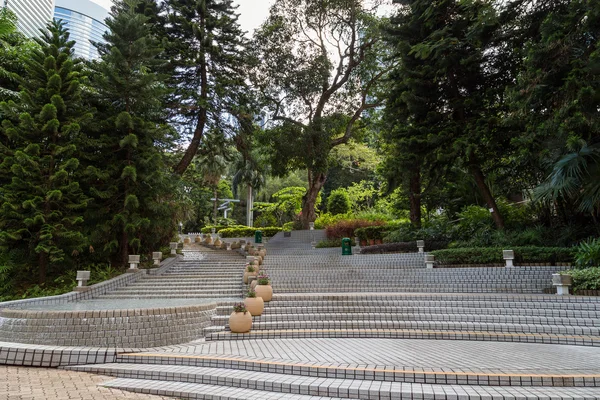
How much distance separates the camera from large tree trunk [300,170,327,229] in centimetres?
2205

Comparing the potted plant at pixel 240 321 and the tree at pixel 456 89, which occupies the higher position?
the tree at pixel 456 89

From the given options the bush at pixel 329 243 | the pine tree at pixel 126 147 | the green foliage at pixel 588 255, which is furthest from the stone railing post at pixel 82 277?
the green foliage at pixel 588 255

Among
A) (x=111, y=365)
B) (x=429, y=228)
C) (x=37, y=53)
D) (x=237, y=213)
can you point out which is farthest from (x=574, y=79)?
(x=237, y=213)

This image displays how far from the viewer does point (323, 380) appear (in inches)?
178

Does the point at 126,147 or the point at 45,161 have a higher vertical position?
the point at 126,147

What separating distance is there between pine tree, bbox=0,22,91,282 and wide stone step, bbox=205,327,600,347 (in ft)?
20.1

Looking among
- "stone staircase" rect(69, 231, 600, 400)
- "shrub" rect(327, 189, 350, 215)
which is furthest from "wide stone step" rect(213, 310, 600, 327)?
"shrub" rect(327, 189, 350, 215)

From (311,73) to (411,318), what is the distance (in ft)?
49.0

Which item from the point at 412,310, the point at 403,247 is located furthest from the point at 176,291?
the point at 403,247

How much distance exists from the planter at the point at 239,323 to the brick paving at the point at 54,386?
246 cm

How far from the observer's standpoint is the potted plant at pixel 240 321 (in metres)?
7.05

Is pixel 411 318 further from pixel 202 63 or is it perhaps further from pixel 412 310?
pixel 202 63

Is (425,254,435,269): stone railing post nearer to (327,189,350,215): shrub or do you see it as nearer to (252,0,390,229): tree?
(252,0,390,229): tree

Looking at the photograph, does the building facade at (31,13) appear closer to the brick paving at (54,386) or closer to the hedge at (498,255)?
the brick paving at (54,386)
